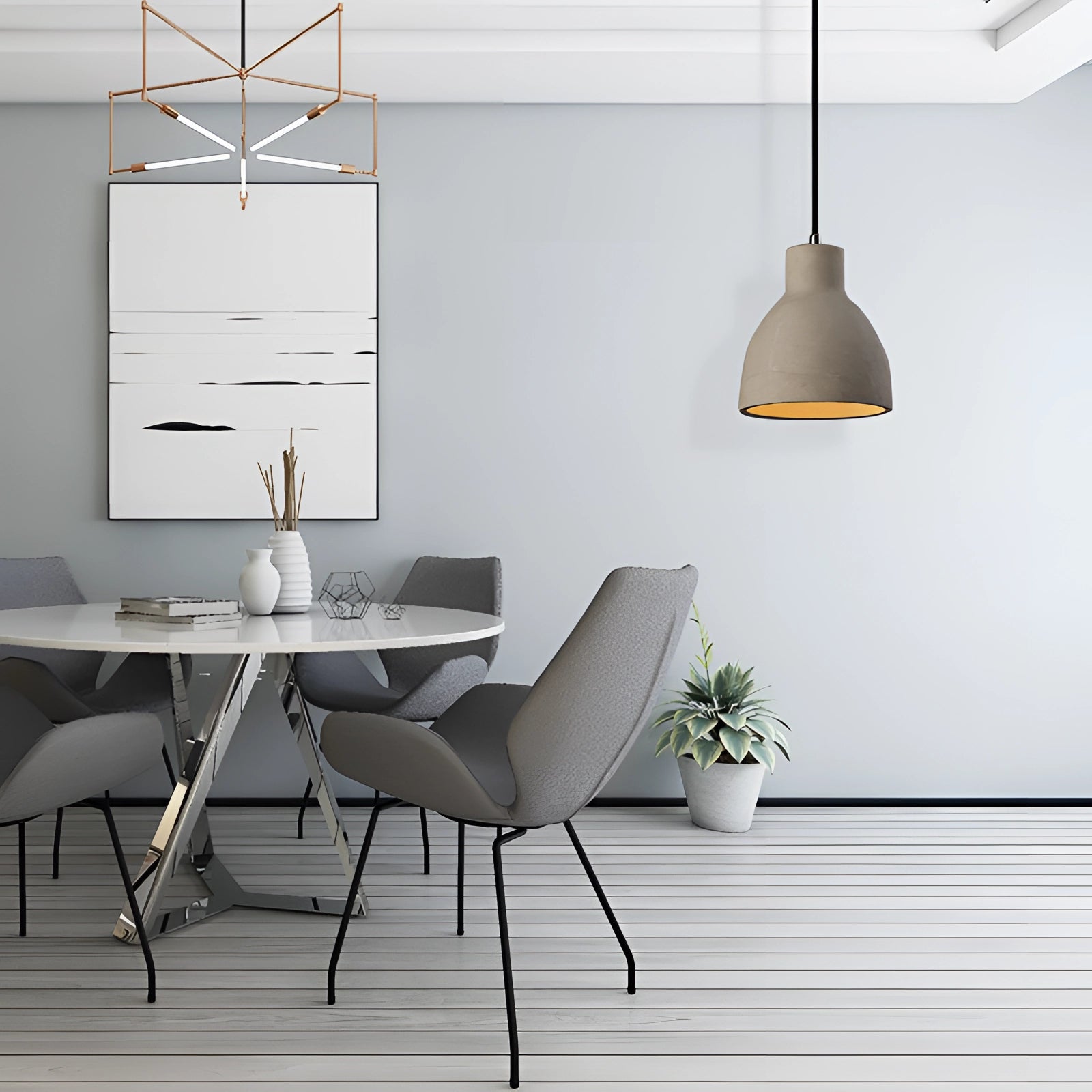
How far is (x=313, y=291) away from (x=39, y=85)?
1.12m

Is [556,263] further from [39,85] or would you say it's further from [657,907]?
[657,907]

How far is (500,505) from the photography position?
339cm

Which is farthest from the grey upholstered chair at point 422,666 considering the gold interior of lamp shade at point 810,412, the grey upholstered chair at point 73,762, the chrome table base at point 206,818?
the gold interior of lamp shade at point 810,412

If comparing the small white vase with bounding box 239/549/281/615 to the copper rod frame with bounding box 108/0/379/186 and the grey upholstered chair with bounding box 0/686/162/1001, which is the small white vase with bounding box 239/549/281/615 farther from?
the copper rod frame with bounding box 108/0/379/186

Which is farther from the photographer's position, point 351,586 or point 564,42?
point 351,586

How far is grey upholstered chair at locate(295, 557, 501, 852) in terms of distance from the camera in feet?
8.24

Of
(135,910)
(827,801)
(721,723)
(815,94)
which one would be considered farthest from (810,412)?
(135,910)

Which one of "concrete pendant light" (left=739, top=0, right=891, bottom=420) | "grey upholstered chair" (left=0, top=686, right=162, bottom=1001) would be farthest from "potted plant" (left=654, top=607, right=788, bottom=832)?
"grey upholstered chair" (left=0, top=686, right=162, bottom=1001)

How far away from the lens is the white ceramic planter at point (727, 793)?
9.89 ft

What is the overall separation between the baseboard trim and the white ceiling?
2.49 meters

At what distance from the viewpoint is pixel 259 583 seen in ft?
7.80

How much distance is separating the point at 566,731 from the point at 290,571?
1.17 m

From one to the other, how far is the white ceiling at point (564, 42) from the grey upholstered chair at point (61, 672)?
1662mm

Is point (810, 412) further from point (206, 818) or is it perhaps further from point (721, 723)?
point (206, 818)
